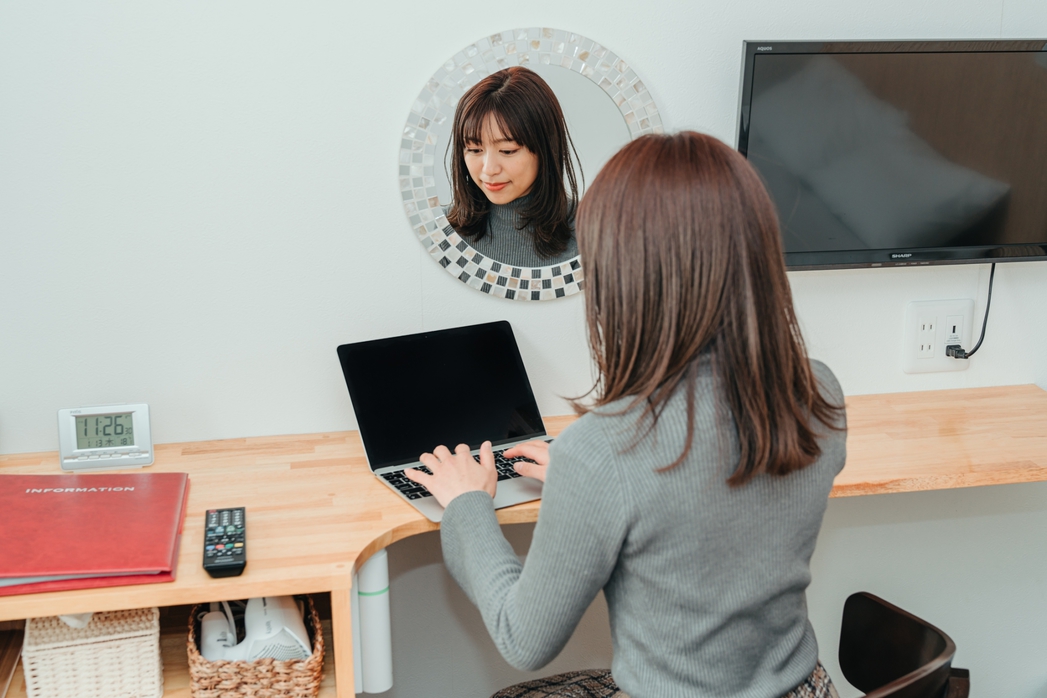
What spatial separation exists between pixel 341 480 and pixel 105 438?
428mm

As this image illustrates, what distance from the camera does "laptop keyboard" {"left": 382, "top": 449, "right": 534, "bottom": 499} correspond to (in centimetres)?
137

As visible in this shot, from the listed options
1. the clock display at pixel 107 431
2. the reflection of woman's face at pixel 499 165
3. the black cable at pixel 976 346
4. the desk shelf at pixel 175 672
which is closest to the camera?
the desk shelf at pixel 175 672

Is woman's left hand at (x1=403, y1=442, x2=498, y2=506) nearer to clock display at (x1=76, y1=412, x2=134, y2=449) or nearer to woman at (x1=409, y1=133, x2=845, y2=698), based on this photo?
woman at (x1=409, y1=133, x2=845, y2=698)

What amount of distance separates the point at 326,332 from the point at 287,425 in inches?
7.9

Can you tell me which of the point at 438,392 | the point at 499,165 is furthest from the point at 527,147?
the point at 438,392

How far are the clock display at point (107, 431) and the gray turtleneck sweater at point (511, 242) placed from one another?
696 millimetres

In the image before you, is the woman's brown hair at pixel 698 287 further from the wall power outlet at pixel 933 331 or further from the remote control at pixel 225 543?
the wall power outlet at pixel 933 331

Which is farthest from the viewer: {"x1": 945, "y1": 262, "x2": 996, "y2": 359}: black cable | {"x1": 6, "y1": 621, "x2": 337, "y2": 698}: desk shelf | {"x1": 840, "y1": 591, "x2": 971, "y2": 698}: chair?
{"x1": 945, "y1": 262, "x2": 996, "y2": 359}: black cable

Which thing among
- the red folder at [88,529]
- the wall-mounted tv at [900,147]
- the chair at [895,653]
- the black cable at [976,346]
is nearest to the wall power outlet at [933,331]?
the black cable at [976,346]

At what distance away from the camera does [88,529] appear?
3.94 feet

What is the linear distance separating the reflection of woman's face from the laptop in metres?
0.25

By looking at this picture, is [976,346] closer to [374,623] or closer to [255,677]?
[374,623]

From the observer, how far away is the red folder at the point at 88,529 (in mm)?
1101

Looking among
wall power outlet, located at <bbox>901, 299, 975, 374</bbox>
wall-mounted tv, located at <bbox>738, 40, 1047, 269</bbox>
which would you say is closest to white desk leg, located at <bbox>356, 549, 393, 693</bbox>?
wall-mounted tv, located at <bbox>738, 40, 1047, 269</bbox>
